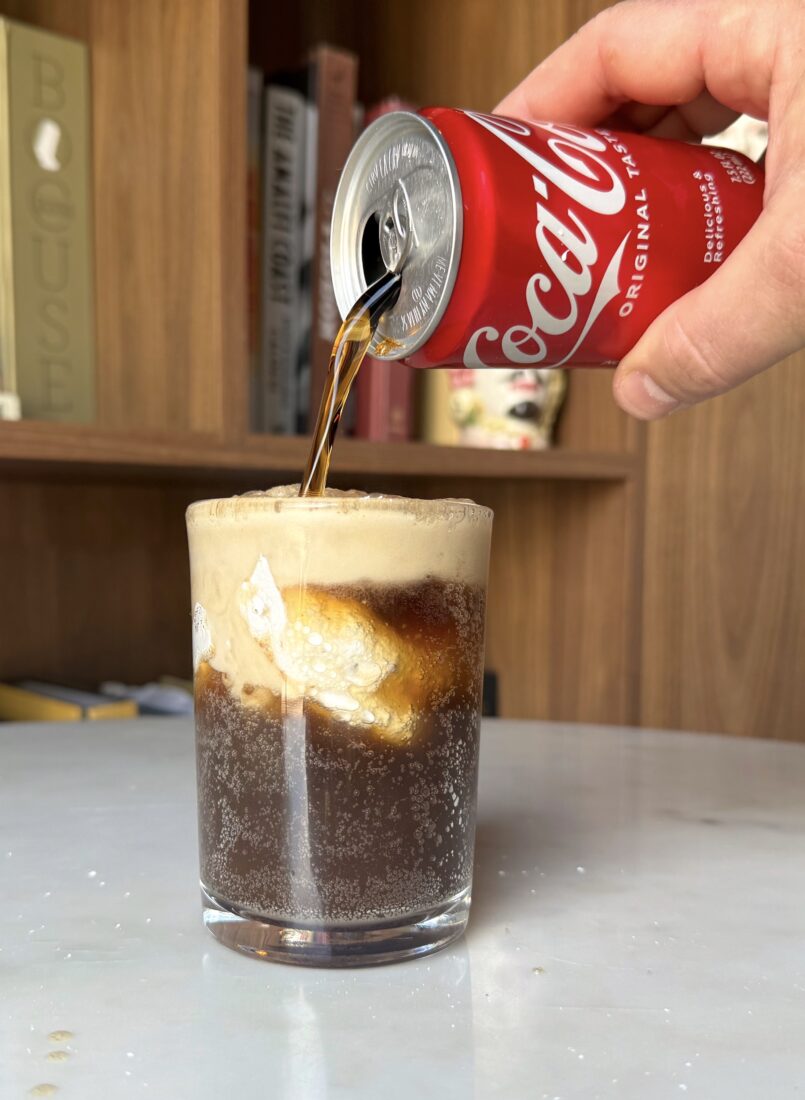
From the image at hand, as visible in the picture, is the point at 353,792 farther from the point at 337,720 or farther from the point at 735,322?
the point at 735,322

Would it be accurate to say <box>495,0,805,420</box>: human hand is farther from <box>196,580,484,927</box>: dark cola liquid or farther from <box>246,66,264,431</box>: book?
<box>246,66,264,431</box>: book

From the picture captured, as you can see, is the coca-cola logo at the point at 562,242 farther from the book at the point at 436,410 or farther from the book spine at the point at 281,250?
the book at the point at 436,410

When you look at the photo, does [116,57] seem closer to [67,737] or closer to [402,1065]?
[67,737]

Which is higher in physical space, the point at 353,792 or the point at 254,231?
the point at 254,231

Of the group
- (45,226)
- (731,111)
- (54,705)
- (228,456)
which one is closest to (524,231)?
(731,111)

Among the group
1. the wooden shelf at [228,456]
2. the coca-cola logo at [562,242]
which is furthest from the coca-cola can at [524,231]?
the wooden shelf at [228,456]
